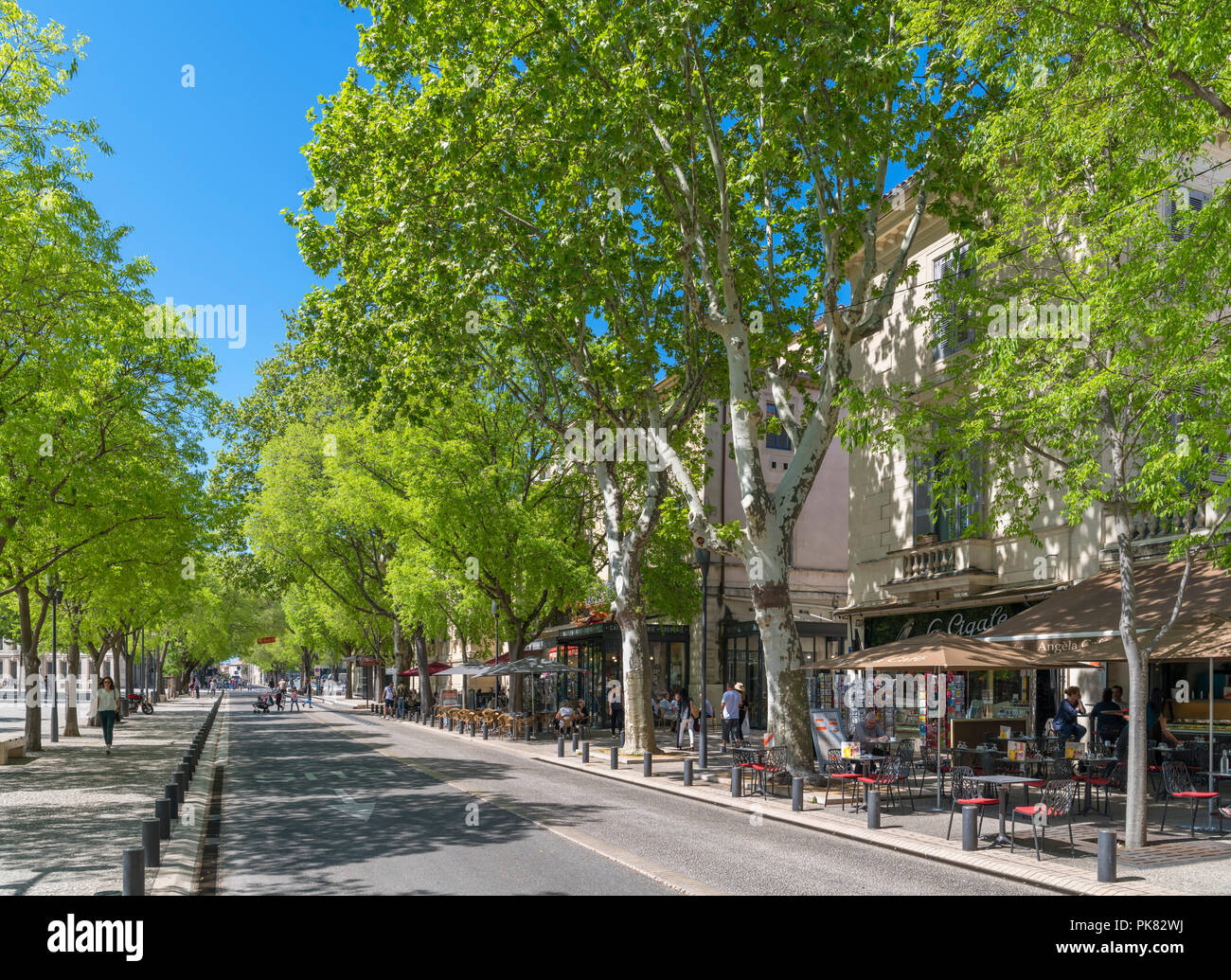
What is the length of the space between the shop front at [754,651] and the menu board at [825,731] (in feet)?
59.0

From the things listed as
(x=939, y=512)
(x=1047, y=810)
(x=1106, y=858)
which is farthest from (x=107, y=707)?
(x=1106, y=858)

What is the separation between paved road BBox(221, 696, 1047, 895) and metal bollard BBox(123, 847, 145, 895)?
1189 millimetres

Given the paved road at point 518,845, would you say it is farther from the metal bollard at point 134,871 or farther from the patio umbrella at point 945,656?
the patio umbrella at point 945,656

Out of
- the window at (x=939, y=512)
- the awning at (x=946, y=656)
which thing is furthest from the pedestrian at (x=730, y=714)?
the awning at (x=946, y=656)

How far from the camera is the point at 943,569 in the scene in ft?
79.9

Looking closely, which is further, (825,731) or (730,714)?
(730,714)

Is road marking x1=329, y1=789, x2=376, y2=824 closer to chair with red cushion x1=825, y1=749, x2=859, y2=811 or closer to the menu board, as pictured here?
chair with red cushion x1=825, y1=749, x2=859, y2=811

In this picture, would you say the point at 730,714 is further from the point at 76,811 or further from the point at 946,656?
the point at 76,811

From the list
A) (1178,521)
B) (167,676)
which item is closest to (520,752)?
(1178,521)

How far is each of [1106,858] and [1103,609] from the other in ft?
27.1

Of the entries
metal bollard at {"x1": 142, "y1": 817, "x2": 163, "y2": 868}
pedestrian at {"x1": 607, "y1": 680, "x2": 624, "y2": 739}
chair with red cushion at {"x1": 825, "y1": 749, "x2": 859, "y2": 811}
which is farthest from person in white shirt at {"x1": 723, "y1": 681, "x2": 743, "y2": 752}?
metal bollard at {"x1": 142, "y1": 817, "x2": 163, "y2": 868}

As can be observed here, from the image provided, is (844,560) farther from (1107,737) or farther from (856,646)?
(1107,737)

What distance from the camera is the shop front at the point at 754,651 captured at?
36.7 metres

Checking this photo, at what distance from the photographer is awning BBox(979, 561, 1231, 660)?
619 inches
